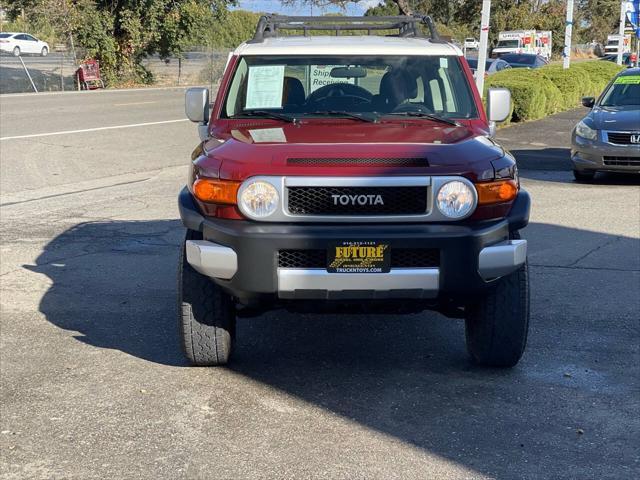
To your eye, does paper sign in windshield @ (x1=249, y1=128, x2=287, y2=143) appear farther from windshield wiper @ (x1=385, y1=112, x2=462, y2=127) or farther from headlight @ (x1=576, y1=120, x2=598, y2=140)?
headlight @ (x1=576, y1=120, x2=598, y2=140)

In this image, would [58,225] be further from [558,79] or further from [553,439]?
[558,79]

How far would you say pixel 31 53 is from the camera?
187 ft

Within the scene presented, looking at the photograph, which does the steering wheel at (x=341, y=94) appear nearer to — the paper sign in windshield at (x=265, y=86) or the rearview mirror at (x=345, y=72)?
the rearview mirror at (x=345, y=72)

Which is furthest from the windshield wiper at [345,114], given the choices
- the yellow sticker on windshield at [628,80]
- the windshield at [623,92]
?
the yellow sticker on windshield at [628,80]

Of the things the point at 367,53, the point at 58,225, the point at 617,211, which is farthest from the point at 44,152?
the point at 367,53

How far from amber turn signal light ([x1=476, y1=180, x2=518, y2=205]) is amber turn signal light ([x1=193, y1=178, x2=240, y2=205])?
127 cm

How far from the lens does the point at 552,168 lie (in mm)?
16125

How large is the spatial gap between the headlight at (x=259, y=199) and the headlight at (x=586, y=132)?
9.72m

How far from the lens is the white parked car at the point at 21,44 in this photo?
2189 inches

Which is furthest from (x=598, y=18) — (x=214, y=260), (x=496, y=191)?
(x=214, y=260)

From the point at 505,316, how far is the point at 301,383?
1212 mm

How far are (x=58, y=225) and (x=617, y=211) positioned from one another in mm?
6403

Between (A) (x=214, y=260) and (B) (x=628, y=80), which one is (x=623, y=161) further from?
(A) (x=214, y=260)

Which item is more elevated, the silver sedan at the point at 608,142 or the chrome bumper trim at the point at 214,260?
the chrome bumper trim at the point at 214,260
